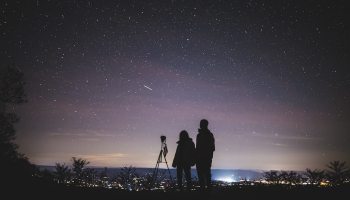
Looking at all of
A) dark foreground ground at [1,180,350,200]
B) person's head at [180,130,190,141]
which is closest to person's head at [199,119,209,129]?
person's head at [180,130,190,141]

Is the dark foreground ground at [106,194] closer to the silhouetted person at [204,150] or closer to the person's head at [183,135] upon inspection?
the silhouetted person at [204,150]

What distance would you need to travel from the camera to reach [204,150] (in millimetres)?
11945

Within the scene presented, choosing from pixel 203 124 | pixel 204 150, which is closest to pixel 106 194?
pixel 204 150

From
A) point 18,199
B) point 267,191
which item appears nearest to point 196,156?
point 267,191

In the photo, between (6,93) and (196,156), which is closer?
(196,156)

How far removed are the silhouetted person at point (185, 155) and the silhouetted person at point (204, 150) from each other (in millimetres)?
1273

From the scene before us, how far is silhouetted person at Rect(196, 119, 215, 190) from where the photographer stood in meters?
11.9

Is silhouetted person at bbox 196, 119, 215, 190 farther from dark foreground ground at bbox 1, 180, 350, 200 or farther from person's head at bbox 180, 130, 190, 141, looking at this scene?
person's head at bbox 180, 130, 190, 141

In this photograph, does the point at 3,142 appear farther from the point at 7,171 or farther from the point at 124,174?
the point at 124,174

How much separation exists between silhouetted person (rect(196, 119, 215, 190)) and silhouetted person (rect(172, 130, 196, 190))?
50.1 inches

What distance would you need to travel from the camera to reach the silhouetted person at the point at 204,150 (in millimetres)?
11943

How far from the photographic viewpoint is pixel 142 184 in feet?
96.2

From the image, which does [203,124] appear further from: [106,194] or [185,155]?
[106,194]

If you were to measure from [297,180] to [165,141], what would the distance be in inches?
542
